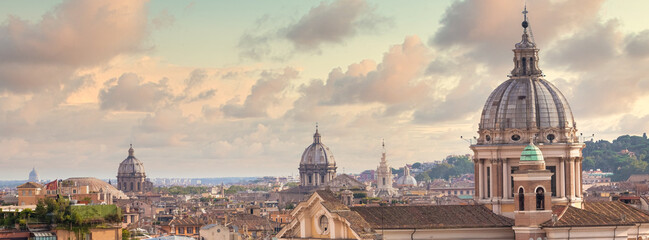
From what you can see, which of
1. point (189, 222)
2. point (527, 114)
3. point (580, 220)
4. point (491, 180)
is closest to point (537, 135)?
point (527, 114)

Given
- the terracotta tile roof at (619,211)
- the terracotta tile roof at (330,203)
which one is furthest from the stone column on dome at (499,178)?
the terracotta tile roof at (330,203)

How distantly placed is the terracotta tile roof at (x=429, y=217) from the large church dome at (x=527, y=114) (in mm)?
5298

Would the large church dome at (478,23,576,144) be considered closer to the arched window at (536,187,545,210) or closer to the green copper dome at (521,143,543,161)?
the green copper dome at (521,143,543,161)

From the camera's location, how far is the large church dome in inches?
2827

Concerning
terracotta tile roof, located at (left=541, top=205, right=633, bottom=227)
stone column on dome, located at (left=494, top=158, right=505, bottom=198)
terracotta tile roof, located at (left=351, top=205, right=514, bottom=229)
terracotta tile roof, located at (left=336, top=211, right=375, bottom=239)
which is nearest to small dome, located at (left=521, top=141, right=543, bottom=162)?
terracotta tile roof, located at (left=541, top=205, right=633, bottom=227)

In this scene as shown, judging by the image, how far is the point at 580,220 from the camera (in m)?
Result: 65.3

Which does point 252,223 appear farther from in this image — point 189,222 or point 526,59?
point 526,59

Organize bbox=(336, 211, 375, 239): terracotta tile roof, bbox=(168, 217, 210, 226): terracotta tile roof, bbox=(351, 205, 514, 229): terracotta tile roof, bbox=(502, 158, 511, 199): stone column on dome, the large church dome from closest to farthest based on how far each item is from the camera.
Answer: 1. bbox=(336, 211, 375, 239): terracotta tile roof
2. bbox=(351, 205, 514, 229): terracotta tile roof
3. bbox=(502, 158, 511, 199): stone column on dome
4. the large church dome
5. bbox=(168, 217, 210, 226): terracotta tile roof

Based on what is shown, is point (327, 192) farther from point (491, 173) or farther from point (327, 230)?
point (491, 173)

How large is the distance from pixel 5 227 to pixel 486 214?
2546 centimetres

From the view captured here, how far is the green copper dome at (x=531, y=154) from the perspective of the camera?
66500mm

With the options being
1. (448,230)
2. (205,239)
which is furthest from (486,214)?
(205,239)

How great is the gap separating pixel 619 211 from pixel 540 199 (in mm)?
6281

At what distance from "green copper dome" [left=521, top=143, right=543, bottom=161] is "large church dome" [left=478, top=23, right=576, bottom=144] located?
4776 mm
